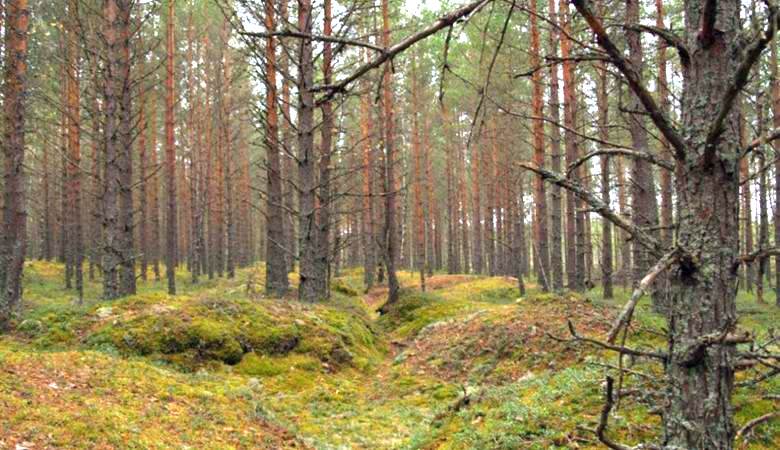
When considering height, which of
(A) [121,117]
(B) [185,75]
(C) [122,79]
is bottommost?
(A) [121,117]

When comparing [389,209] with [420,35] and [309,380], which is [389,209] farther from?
[420,35]

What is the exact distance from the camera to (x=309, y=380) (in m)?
7.65

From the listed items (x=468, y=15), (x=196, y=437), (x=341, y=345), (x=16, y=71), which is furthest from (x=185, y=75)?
(x=468, y=15)

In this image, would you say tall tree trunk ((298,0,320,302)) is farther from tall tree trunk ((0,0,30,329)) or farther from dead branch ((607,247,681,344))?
dead branch ((607,247,681,344))

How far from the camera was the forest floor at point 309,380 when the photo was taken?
425cm

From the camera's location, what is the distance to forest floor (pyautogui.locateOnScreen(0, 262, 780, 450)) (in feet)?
13.9

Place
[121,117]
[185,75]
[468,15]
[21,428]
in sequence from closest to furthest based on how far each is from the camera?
[468,15], [21,428], [121,117], [185,75]

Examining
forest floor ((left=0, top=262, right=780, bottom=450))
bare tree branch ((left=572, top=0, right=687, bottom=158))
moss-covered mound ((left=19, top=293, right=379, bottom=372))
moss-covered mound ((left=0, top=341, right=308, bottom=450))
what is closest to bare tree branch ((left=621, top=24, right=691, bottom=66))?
bare tree branch ((left=572, top=0, right=687, bottom=158))

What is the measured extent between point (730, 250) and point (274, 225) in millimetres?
12315

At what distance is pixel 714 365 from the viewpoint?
173 centimetres

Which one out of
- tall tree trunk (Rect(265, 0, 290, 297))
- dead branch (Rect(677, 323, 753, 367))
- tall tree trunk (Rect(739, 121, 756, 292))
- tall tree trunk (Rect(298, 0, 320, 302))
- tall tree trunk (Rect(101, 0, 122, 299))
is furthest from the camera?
tall tree trunk (Rect(265, 0, 290, 297))

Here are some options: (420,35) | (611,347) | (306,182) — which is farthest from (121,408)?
(306,182)

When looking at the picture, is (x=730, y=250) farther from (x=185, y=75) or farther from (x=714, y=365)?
(x=185, y=75)

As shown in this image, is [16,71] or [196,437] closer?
[196,437]
